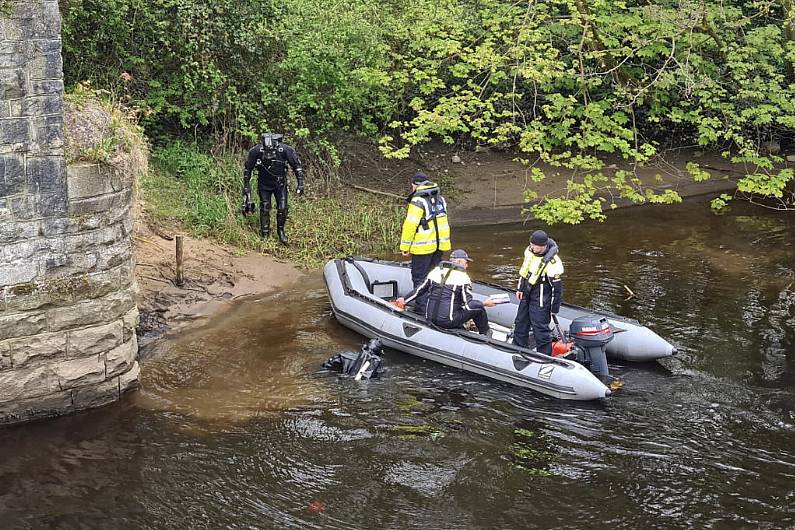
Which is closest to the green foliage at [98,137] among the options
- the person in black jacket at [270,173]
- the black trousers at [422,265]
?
the black trousers at [422,265]

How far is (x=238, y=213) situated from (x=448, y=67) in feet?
12.2

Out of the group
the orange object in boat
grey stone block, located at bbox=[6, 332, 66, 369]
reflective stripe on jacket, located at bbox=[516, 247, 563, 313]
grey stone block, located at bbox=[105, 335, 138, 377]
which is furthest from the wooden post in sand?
the orange object in boat

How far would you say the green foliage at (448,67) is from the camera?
12234mm

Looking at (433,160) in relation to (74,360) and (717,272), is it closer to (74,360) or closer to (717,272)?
(717,272)

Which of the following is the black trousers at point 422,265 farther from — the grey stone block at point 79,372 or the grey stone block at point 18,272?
the grey stone block at point 18,272

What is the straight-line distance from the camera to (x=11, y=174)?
6961 millimetres

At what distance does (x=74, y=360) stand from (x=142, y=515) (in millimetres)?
1735

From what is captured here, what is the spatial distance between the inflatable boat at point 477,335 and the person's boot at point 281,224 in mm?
1660

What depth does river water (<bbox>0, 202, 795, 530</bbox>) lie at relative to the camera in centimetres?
661

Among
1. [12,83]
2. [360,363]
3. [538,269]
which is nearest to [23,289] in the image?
[12,83]

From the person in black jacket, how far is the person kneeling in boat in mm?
3202

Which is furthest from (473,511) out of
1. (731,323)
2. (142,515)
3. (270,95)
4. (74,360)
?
(270,95)

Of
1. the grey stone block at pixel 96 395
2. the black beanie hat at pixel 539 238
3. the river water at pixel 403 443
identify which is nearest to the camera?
the river water at pixel 403 443

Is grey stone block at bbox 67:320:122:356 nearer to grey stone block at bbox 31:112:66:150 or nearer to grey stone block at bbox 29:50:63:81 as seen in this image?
grey stone block at bbox 31:112:66:150
